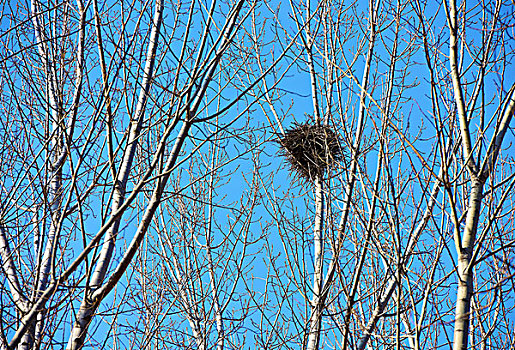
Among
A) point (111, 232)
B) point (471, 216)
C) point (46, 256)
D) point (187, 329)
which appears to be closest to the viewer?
point (471, 216)

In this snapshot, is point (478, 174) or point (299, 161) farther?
point (299, 161)

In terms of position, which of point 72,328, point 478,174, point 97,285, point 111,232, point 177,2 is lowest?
point 72,328

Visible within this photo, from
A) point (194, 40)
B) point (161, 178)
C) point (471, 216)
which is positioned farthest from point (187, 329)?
point (471, 216)

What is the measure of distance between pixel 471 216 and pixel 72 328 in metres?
1.80

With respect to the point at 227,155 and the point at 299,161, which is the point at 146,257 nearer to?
the point at 227,155

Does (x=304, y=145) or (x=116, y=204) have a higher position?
(x=304, y=145)

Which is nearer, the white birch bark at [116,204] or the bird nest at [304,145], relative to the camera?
the white birch bark at [116,204]

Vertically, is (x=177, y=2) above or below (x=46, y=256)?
above

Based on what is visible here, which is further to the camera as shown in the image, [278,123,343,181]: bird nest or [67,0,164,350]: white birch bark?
[278,123,343,181]: bird nest

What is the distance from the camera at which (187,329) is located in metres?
5.24

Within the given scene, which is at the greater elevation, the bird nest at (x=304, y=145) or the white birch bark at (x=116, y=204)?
the bird nest at (x=304, y=145)

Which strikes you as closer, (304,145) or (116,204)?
(116,204)

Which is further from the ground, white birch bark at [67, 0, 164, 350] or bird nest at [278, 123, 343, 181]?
bird nest at [278, 123, 343, 181]

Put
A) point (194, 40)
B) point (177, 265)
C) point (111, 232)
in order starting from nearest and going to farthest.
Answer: point (111, 232)
point (194, 40)
point (177, 265)
